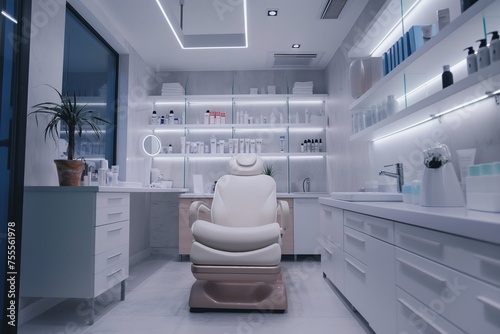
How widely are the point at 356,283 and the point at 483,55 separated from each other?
1463 millimetres

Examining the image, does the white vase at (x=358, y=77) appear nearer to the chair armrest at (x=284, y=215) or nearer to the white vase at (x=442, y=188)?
the chair armrest at (x=284, y=215)

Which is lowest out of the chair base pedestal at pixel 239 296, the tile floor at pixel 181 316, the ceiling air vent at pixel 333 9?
the tile floor at pixel 181 316

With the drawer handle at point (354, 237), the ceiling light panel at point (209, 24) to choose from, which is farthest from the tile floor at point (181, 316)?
the ceiling light panel at point (209, 24)

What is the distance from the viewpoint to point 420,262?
1.23 metres

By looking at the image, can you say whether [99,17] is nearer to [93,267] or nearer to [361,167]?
[93,267]

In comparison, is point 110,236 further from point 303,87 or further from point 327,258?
point 303,87

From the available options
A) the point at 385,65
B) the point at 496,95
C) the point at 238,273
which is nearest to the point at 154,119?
the point at 238,273

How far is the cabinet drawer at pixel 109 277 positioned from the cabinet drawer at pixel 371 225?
1713 millimetres

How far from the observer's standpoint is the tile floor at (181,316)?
1.95 metres

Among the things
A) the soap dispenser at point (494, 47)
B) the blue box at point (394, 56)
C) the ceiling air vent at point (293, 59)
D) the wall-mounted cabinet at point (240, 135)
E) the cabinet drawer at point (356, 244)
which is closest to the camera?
the soap dispenser at point (494, 47)

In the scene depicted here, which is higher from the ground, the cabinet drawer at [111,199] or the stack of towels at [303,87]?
the stack of towels at [303,87]

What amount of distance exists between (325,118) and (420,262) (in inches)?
132

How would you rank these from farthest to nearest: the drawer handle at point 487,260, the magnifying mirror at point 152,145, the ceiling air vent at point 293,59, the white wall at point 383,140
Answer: the magnifying mirror at point 152,145 < the ceiling air vent at point 293,59 < the white wall at point 383,140 < the drawer handle at point 487,260

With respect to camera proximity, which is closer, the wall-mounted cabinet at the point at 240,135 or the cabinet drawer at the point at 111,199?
the cabinet drawer at the point at 111,199
